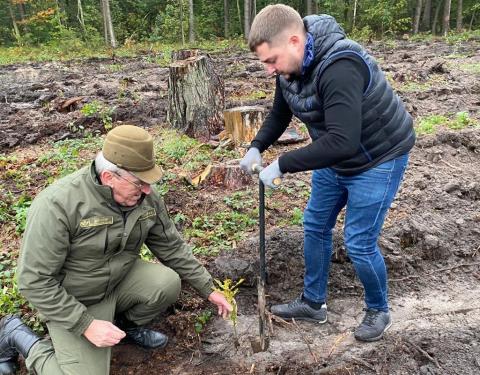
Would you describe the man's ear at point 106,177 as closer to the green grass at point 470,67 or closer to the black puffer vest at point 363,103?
the black puffer vest at point 363,103

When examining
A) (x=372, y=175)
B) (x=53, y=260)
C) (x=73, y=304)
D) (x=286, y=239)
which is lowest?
(x=286, y=239)

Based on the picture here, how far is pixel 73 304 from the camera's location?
2.46 meters

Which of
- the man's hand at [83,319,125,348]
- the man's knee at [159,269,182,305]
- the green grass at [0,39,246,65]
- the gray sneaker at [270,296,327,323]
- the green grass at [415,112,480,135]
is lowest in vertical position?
the green grass at [0,39,246,65]

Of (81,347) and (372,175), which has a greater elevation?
(372,175)

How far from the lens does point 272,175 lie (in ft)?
8.05

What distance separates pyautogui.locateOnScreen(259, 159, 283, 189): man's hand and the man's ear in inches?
32.6

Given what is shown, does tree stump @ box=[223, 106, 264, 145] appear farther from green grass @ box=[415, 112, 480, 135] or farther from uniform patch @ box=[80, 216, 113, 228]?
uniform patch @ box=[80, 216, 113, 228]

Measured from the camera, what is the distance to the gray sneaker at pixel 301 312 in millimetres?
3268

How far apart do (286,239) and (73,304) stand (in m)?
1.94

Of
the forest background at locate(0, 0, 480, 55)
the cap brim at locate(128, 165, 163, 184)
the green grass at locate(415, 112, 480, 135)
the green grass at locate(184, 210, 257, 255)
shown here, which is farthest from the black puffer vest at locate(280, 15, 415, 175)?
the forest background at locate(0, 0, 480, 55)

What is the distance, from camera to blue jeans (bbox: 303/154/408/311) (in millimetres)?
2533

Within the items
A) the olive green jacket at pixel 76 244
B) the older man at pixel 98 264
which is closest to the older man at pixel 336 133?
the older man at pixel 98 264

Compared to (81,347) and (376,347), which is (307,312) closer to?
(376,347)

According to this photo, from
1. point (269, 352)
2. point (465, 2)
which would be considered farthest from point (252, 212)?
point (465, 2)
